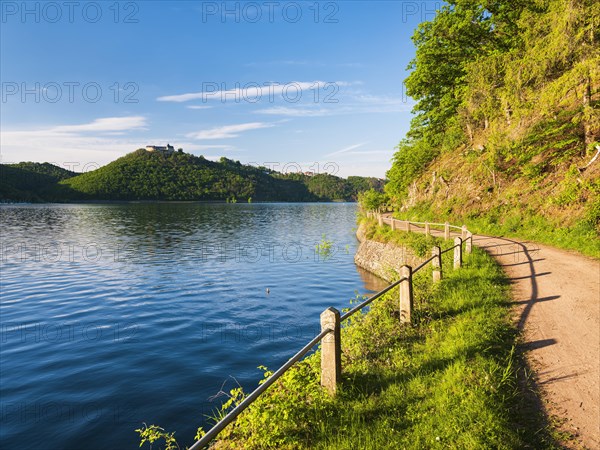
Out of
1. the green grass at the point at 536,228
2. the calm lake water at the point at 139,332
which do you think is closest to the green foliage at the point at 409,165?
the green grass at the point at 536,228

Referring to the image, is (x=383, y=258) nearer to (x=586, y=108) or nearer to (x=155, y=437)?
(x=586, y=108)

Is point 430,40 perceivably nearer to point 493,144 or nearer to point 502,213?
point 493,144

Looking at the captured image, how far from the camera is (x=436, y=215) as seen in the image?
31.4 metres

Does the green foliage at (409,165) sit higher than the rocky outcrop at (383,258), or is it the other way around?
the green foliage at (409,165)

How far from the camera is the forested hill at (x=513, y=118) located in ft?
59.1

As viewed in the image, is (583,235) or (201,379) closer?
(201,379)

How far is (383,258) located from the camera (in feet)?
76.7

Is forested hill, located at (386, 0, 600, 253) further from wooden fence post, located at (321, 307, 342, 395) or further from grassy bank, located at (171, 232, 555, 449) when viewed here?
wooden fence post, located at (321, 307, 342, 395)

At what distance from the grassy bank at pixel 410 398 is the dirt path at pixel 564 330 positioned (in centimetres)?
42

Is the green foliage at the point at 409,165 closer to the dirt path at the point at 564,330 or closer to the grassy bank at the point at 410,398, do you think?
the dirt path at the point at 564,330

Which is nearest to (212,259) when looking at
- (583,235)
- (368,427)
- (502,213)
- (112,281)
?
(112,281)

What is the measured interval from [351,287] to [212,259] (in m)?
13.7

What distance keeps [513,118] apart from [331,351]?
25.5 metres

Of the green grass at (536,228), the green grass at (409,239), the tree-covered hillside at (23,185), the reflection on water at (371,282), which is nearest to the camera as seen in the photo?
the green grass at (536,228)
